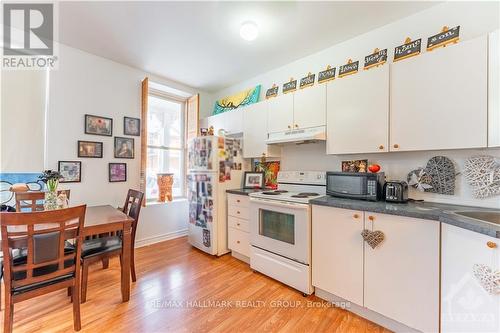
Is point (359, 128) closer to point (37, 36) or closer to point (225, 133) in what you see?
point (225, 133)

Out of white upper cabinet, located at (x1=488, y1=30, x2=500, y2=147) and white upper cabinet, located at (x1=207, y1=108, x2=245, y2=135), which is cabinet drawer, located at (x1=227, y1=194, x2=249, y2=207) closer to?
white upper cabinet, located at (x1=207, y1=108, x2=245, y2=135)

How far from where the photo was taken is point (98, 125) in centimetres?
282

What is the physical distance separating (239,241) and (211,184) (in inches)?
32.9

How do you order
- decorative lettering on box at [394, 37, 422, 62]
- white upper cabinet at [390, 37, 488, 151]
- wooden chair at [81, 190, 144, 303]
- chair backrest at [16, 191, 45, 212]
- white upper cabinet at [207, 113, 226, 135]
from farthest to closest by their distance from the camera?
white upper cabinet at [207, 113, 226, 135]
chair backrest at [16, 191, 45, 212]
decorative lettering on box at [394, 37, 422, 62]
wooden chair at [81, 190, 144, 303]
white upper cabinet at [390, 37, 488, 151]

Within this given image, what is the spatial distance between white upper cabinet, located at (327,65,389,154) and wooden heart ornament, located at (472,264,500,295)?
0.98 m

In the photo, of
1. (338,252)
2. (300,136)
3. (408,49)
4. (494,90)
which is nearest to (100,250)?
(338,252)

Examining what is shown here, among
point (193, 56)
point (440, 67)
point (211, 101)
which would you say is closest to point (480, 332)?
point (440, 67)

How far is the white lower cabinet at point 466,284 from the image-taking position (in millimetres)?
1083

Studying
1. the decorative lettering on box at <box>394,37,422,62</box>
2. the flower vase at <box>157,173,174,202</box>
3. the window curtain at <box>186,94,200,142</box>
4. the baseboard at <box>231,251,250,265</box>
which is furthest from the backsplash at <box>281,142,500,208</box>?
the flower vase at <box>157,173,174,202</box>

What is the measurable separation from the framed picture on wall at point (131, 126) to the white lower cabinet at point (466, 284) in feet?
11.8

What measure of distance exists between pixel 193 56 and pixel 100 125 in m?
1.56

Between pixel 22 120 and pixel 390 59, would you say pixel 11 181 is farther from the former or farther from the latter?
pixel 390 59

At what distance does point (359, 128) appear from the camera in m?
1.97

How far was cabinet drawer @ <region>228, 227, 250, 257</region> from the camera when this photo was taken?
2629 mm
